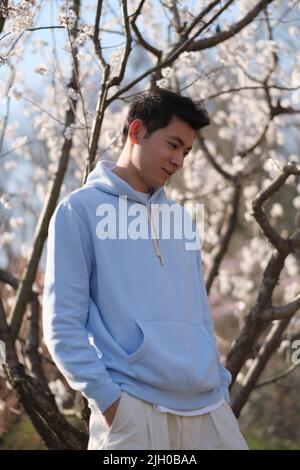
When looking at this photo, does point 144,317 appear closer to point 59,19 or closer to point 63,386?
point 59,19

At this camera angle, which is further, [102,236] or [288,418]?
[288,418]

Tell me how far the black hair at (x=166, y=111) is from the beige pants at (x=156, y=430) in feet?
2.78

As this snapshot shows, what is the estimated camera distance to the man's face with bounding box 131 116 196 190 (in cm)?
250

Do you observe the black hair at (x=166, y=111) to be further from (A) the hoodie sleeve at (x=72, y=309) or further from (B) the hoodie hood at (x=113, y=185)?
(A) the hoodie sleeve at (x=72, y=309)

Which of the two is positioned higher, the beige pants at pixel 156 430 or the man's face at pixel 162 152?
the man's face at pixel 162 152

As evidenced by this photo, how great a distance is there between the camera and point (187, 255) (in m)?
2.57

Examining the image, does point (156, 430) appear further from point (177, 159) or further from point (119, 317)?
point (177, 159)

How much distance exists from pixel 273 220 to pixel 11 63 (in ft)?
12.5

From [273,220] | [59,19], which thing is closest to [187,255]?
[59,19]

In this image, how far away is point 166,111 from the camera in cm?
254

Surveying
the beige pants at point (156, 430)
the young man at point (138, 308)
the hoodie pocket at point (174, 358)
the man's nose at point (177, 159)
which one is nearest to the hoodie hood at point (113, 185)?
the young man at point (138, 308)

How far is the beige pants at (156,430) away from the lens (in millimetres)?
2203

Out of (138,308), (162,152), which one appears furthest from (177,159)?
(138,308)

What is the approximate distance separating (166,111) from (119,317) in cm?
67
